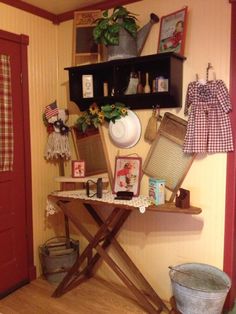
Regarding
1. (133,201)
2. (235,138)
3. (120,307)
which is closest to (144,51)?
(235,138)

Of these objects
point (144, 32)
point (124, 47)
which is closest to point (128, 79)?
point (124, 47)

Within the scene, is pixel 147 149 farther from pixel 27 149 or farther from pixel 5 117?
pixel 5 117

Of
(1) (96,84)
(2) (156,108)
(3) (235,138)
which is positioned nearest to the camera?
(3) (235,138)

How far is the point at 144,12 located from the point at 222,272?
201 centimetres

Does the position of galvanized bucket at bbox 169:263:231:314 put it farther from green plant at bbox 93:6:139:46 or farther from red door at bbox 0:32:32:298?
green plant at bbox 93:6:139:46

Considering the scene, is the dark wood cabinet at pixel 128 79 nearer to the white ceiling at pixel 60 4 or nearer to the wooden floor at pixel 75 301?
the white ceiling at pixel 60 4

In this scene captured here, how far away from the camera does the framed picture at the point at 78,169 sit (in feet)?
8.80

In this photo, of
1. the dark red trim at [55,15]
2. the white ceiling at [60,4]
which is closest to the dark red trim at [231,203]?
the dark red trim at [55,15]

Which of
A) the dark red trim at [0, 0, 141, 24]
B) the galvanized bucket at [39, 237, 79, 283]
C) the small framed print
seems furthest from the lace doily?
the dark red trim at [0, 0, 141, 24]

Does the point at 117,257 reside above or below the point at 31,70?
below

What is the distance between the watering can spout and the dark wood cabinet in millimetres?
149

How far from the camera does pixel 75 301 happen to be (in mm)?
2500

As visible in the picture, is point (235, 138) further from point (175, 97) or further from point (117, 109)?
point (117, 109)

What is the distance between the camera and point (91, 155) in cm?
280
